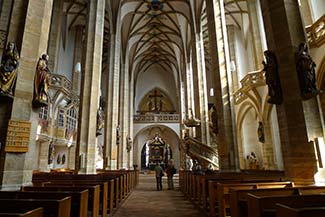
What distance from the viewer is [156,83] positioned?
3139 centimetres

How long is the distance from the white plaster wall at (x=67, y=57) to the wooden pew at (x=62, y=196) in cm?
1564

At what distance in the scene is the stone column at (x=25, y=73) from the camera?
432 cm

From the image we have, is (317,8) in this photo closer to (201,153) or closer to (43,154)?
(201,153)

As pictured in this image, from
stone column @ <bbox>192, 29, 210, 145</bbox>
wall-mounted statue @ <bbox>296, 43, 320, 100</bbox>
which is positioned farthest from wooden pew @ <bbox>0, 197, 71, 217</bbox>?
stone column @ <bbox>192, 29, 210, 145</bbox>

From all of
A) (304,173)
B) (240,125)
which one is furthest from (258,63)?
(304,173)

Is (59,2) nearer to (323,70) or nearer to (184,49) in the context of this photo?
(184,49)

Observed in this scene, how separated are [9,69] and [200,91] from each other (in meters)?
11.2

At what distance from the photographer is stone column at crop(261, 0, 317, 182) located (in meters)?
4.51

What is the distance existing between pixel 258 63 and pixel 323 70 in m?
5.02

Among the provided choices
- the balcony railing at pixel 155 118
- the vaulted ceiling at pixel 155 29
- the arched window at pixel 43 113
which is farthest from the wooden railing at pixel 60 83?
the balcony railing at pixel 155 118

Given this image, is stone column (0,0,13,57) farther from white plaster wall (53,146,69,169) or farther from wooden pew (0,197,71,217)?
white plaster wall (53,146,69,169)

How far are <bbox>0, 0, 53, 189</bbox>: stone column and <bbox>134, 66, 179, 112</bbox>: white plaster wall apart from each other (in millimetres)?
25353

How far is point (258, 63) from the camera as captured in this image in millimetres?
12992

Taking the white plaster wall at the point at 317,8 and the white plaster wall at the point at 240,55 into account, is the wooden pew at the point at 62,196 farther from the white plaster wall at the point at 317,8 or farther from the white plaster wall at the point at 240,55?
the white plaster wall at the point at 240,55
